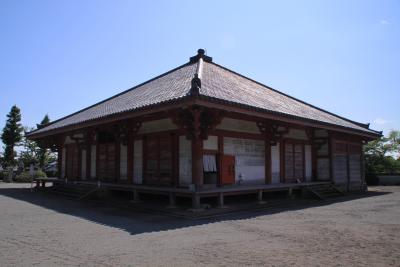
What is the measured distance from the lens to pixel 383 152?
3272 cm

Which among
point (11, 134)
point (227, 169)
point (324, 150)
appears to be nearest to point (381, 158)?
point (324, 150)

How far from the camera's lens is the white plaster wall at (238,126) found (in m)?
12.1

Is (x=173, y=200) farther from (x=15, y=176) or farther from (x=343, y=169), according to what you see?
(x=15, y=176)

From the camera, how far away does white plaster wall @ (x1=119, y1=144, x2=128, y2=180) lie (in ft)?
Result: 46.6

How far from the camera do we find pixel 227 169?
1215 centimetres

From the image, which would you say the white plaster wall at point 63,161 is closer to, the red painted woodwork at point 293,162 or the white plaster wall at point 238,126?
the white plaster wall at point 238,126

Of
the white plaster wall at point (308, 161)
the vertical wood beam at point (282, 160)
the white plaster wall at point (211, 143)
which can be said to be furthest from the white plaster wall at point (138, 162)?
the white plaster wall at point (308, 161)

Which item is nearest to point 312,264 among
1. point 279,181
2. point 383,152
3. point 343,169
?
point 279,181

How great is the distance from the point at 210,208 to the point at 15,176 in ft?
79.0

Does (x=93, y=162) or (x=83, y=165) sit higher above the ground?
(x=93, y=162)

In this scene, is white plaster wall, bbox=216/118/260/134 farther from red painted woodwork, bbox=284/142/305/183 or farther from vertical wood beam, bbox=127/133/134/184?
vertical wood beam, bbox=127/133/134/184

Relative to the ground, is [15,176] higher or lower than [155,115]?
lower

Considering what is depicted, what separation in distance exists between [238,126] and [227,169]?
1620 millimetres

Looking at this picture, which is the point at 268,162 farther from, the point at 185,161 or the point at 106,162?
the point at 106,162
